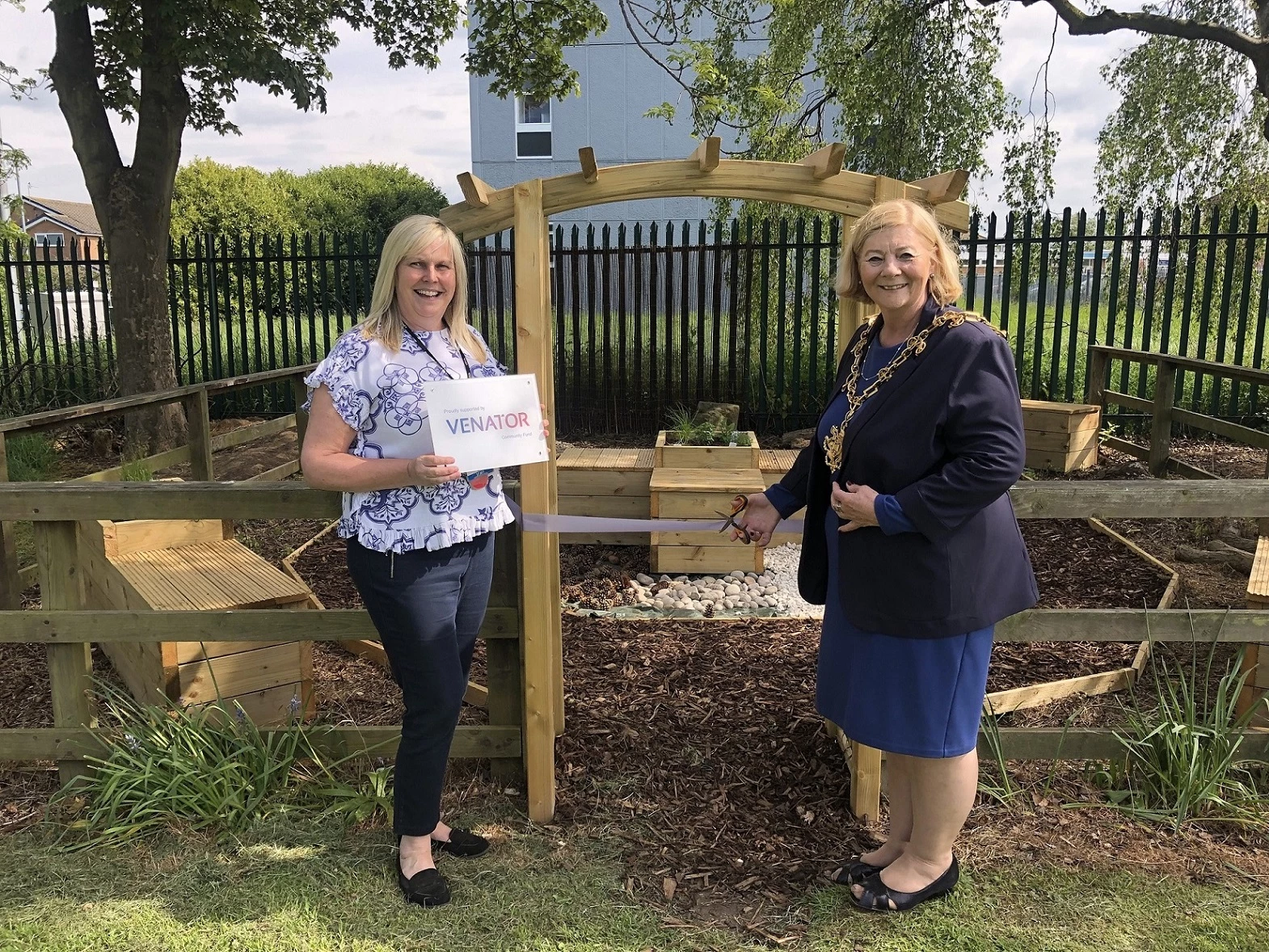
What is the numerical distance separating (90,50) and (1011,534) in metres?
9.99

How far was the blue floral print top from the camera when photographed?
239 cm

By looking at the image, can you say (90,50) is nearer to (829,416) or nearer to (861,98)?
(861,98)

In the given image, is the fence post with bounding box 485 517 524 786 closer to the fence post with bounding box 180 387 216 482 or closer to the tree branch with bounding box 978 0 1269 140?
the fence post with bounding box 180 387 216 482

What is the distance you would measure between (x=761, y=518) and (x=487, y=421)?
906 millimetres

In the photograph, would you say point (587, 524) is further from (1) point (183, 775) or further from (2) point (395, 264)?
(1) point (183, 775)

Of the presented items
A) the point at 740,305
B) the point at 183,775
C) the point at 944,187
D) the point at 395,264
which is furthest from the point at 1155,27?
the point at 183,775

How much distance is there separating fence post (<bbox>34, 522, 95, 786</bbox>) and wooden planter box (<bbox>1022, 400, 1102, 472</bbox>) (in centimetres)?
754

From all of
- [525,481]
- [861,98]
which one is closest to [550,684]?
[525,481]

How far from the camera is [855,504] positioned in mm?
2287

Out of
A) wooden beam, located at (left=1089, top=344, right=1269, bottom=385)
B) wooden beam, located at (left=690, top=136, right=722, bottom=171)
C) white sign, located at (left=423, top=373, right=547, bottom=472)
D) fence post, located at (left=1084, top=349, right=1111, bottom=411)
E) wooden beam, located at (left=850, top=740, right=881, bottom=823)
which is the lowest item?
wooden beam, located at (left=850, top=740, right=881, bottom=823)

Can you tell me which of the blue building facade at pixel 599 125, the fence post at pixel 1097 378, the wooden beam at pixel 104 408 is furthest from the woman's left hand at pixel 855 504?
the blue building facade at pixel 599 125

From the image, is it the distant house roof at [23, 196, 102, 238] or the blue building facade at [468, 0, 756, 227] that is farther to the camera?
the distant house roof at [23, 196, 102, 238]

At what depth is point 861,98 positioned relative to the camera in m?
10.1

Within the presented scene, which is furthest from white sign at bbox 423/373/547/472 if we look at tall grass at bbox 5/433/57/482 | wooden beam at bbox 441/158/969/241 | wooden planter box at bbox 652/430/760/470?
tall grass at bbox 5/433/57/482
